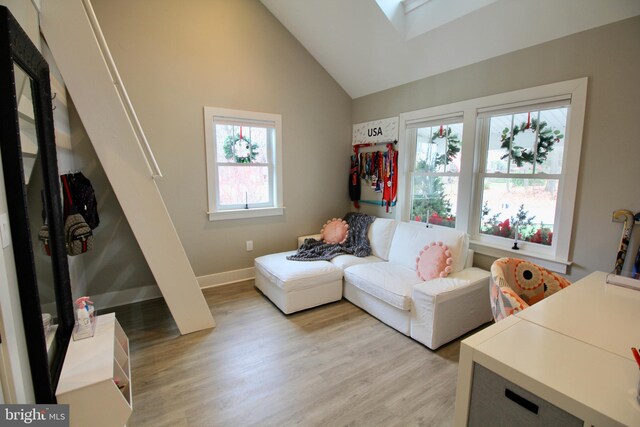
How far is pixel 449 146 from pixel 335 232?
1.67m

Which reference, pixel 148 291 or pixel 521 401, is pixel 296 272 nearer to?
pixel 148 291

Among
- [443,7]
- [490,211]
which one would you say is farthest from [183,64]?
[490,211]

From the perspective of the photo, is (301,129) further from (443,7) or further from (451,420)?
(451,420)

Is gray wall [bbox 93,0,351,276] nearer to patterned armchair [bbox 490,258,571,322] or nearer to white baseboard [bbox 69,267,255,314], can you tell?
white baseboard [bbox 69,267,255,314]

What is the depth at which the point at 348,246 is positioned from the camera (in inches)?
147

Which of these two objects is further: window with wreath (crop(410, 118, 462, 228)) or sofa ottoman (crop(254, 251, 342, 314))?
window with wreath (crop(410, 118, 462, 228))

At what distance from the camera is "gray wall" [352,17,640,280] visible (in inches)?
78.7

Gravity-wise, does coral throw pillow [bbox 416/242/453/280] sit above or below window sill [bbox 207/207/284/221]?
below

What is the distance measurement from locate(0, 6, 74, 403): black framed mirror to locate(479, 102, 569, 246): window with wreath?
10.8ft

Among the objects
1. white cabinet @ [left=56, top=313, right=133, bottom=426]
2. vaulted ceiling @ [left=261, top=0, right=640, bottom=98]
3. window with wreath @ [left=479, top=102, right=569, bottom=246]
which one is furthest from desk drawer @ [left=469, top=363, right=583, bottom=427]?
vaulted ceiling @ [left=261, top=0, right=640, bottom=98]

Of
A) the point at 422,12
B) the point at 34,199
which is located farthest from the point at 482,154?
the point at 34,199

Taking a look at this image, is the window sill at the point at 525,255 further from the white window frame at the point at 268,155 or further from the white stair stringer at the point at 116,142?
the white stair stringer at the point at 116,142

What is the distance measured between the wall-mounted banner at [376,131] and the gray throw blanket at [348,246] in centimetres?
104

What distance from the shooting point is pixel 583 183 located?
2.25 meters
